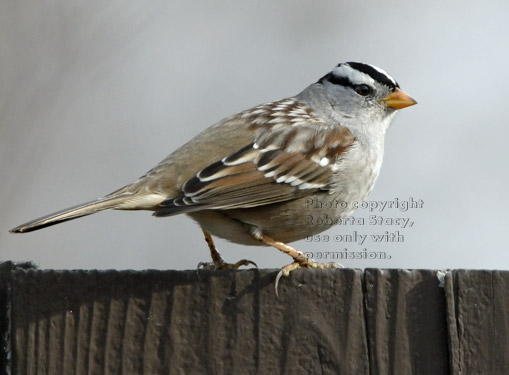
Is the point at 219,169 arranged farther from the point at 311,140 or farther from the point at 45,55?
the point at 45,55

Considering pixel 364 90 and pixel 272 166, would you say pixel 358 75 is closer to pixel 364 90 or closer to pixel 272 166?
pixel 364 90

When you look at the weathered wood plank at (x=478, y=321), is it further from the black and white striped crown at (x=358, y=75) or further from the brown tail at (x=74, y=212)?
the black and white striped crown at (x=358, y=75)

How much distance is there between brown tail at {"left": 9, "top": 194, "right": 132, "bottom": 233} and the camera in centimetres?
310

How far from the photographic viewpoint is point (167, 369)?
99.0 inches

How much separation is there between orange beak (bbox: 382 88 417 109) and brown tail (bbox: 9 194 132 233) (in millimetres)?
1715

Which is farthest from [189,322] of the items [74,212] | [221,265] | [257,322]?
[221,265]

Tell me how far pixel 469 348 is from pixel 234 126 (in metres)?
1.96

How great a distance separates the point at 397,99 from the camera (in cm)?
464

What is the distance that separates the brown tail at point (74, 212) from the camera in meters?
3.10

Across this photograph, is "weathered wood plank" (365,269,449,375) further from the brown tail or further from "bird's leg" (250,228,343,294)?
the brown tail

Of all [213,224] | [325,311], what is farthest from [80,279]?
[213,224]

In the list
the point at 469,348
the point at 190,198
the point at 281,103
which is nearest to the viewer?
the point at 469,348

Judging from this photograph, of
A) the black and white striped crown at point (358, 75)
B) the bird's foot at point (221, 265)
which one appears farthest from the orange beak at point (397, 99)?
the bird's foot at point (221, 265)

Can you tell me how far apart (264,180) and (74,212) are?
3.17 feet
